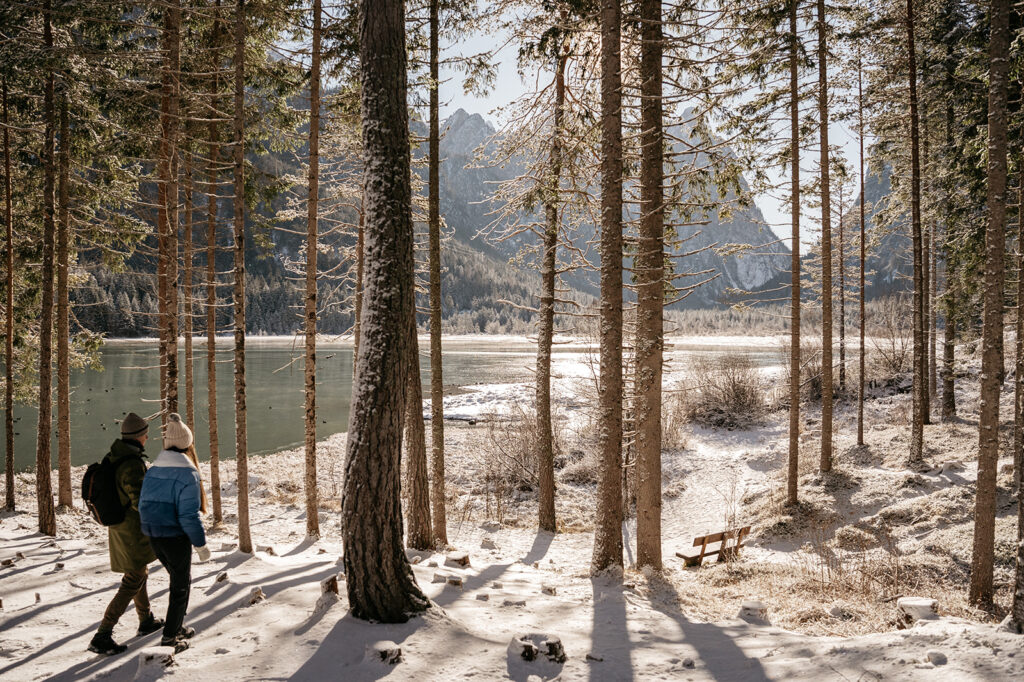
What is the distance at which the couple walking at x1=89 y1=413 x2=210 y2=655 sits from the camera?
361 cm

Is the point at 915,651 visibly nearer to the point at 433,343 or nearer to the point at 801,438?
the point at 433,343

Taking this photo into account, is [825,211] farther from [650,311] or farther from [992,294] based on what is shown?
[650,311]

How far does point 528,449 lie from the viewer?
14648mm

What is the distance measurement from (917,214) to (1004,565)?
807cm

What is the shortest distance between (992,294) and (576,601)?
5709mm

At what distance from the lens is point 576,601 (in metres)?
5.29

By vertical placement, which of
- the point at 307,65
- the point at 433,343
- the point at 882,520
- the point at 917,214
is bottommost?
the point at 882,520

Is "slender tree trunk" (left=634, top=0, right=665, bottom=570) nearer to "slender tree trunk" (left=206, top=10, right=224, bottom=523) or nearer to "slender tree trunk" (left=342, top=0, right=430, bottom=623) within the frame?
"slender tree trunk" (left=342, top=0, right=430, bottom=623)

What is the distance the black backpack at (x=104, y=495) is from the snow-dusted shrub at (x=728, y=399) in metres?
17.8

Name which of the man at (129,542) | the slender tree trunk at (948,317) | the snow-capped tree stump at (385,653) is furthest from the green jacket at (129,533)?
the slender tree trunk at (948,317)

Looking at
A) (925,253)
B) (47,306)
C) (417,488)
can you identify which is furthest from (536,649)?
(925,253)

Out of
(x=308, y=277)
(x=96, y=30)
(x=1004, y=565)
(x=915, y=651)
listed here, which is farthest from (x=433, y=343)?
(x=1004, y=565)

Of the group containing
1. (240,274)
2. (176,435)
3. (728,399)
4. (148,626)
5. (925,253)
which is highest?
(925,253)

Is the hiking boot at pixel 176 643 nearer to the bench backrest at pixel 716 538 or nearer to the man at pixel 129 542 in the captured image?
the man at pixel 129 542
